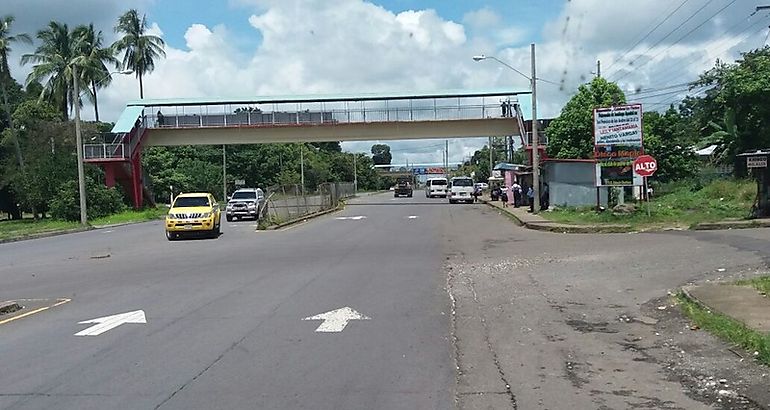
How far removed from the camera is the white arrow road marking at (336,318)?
1001 cm

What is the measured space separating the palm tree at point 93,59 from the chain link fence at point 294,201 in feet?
67.0

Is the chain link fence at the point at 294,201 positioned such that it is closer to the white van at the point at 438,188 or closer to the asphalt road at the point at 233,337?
the asphalt road at the point at 233,337

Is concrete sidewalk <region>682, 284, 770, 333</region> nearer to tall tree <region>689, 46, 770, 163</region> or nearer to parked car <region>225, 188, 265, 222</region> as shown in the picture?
parked car <region>225, 188, 265, 222</region>

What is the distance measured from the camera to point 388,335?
949 cm

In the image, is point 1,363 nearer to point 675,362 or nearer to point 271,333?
point 271,333

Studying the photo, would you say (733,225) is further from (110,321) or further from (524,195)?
(524,195)

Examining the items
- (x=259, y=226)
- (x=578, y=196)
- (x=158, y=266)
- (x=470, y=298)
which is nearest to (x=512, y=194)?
(x=578, y=196)

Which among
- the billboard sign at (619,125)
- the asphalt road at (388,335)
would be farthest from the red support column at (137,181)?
the asphalt road at (388,335)

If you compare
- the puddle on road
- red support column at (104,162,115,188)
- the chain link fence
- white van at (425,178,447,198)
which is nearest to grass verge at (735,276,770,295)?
the puddle on road

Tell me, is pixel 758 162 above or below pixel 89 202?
above

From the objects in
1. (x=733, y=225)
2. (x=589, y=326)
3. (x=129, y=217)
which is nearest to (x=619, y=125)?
(x=733, y=225)

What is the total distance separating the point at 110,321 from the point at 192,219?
57.6 ft

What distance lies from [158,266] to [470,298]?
918cm

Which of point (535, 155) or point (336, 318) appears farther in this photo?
point (535, 155)
